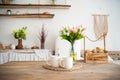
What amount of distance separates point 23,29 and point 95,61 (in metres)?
2.55

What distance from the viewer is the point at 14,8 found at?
5.07 m

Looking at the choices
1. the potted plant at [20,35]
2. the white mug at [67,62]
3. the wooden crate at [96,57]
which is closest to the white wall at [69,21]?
the potted plant at [20,35]

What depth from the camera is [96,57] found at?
2.86m

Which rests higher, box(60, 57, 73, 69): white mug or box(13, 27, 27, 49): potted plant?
box(13, 27, 27, 49): potted plant

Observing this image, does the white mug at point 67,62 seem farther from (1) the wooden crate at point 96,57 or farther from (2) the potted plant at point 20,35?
(2) the potted plant at point 20,35

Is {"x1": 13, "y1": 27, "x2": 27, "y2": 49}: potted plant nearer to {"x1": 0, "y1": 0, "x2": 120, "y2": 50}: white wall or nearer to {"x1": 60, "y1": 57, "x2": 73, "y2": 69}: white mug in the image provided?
{"x1": 0, "y1": 0, "x2": 120, "y2": 50}: white wall

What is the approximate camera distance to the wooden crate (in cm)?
285

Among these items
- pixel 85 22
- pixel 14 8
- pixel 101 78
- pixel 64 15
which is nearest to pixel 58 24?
pixel 64 15

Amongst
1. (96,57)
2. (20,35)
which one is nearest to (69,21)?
(20,35)

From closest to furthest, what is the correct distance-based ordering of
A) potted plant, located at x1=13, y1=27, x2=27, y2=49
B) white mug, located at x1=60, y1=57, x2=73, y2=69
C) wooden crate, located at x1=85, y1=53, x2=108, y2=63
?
white mug, located at x1=60, y1=57, x2=73, y2=69
wooden crate, located at x1=85, y1=53, x2=108, y2=63
potted plant, located at x1=13, y1=27, x2=27, y2=49

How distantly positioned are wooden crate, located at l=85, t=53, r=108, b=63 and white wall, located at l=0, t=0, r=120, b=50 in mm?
2317

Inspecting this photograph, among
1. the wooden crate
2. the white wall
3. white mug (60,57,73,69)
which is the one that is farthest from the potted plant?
white mug (60,57,73,69)

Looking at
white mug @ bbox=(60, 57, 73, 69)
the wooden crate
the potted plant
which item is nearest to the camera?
white mug @ bbox=(60, 57, 73, 69)

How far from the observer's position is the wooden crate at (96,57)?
2852 mm
